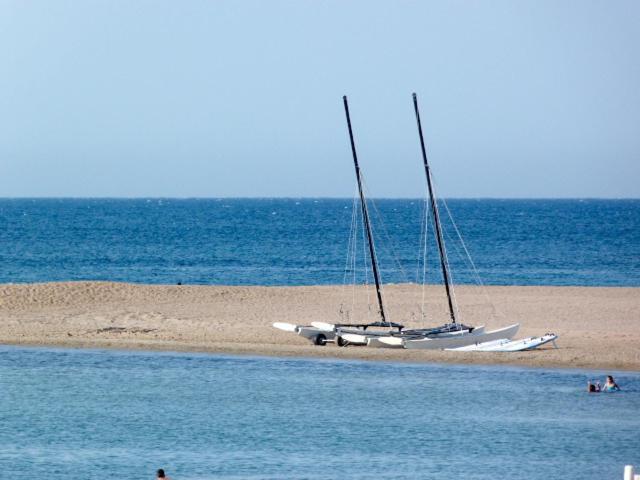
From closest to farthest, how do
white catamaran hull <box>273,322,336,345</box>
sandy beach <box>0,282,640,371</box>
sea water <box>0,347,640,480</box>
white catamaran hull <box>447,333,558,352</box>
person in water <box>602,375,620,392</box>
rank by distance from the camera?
1. sea water <box>0,347,640,480</box>
2. person in water <box>602,375,620,392</box>
3. white catamaran hull <box>447,333,558,352</box>
4. sandy beach <box>0,282,640,371</box>
5. white catamaran hull <box>273,322,336,345</box>

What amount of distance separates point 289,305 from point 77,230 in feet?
256

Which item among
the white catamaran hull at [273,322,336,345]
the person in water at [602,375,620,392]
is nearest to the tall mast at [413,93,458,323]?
the white catamaran hull at [273,322,336,345]

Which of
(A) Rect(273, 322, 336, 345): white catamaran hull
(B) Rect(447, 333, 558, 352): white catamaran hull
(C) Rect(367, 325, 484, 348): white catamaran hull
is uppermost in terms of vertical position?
(A) Rect(273, 322, 336, 345): white catamaran hull

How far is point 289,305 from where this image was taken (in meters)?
50.8

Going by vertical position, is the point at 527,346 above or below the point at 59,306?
below

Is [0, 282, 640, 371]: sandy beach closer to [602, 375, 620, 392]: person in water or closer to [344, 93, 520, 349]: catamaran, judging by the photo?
[344, 93, 520, 349]: catamaran

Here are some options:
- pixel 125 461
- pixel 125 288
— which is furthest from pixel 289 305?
pixel 125 461

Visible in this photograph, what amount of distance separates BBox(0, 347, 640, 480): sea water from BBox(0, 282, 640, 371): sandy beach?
125 cm

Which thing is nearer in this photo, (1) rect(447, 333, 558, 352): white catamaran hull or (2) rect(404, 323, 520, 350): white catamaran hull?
(1) rect(447, 333, 558, 352): white catamaran hull

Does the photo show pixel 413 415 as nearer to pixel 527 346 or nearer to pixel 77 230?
pixel 527 346

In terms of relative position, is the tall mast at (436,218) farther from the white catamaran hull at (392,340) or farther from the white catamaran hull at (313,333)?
the white catamaran hull at (313,333)

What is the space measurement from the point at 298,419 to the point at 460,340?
10908mm

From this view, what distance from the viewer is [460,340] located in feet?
135

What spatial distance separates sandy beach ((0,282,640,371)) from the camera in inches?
1609
